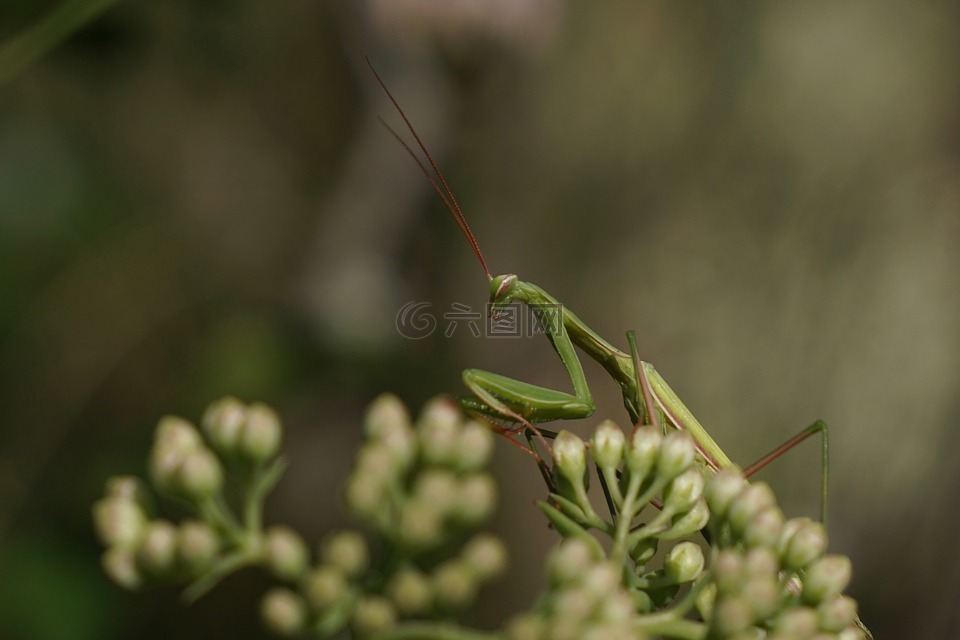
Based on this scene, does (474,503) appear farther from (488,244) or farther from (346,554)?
(488,244)

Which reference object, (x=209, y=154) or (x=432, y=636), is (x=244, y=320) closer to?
(x=209, y=154)

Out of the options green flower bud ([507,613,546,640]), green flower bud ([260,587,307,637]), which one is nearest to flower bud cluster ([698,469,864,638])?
green flower bud ([507,613,546,640])

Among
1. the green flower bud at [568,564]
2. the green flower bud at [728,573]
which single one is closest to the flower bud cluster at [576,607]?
the green flower bud at [568,564]

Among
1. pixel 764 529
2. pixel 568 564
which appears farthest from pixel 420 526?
pixel 764 529

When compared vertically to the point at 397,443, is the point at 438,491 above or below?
below

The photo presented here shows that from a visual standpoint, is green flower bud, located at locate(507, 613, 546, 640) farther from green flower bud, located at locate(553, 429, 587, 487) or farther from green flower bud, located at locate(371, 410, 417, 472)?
green flower bud, located at locate(553, 429, 587, 487)

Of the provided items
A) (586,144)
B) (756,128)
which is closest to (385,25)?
(586,144)
